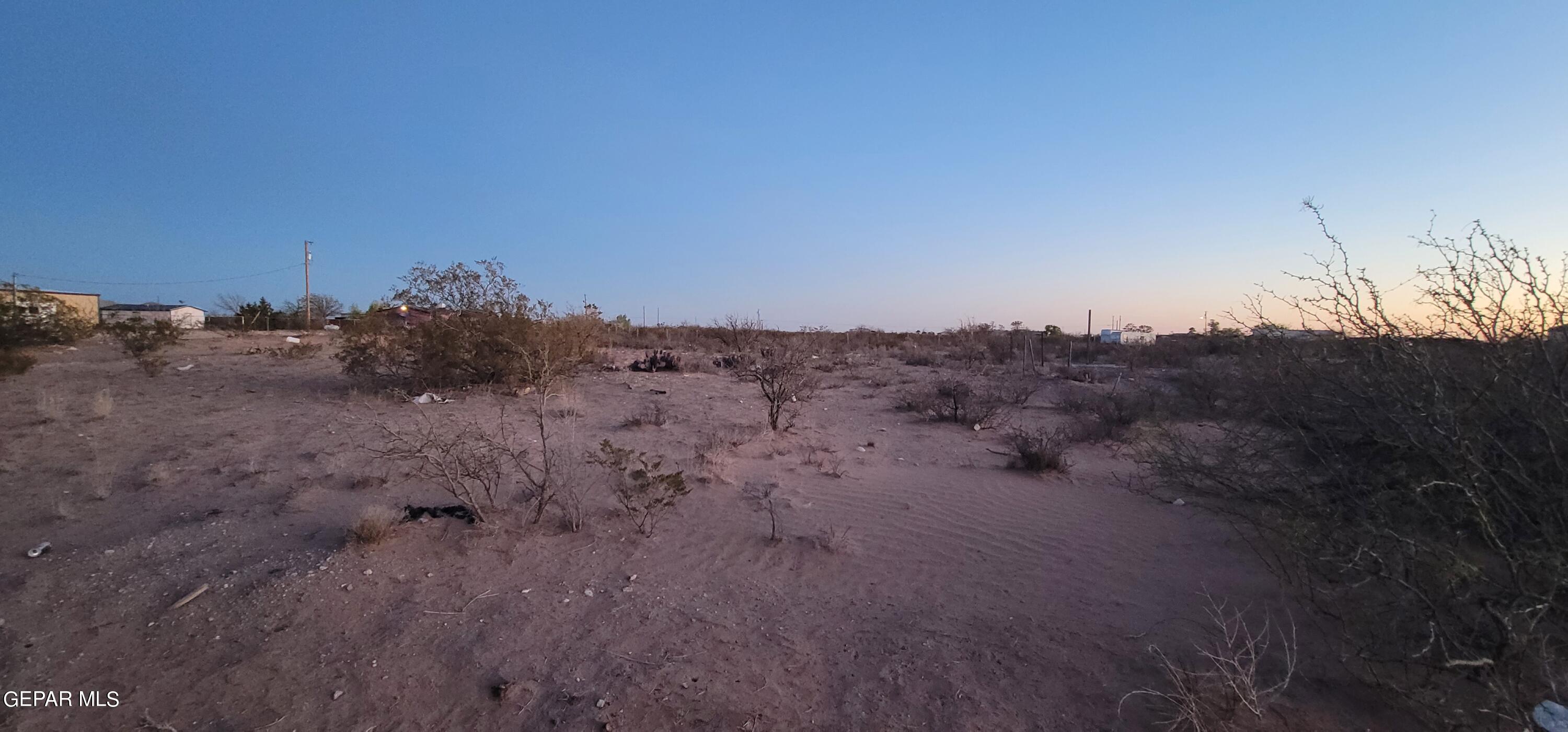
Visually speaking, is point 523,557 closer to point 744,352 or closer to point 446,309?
point 744,352

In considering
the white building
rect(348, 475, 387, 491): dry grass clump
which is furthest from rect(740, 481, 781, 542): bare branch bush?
the white building

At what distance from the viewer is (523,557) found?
4773mm

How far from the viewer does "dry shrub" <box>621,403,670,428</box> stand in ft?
32.3

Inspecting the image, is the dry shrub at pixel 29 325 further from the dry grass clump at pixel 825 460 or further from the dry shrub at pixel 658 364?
the dry grass clump at pixel 825 460

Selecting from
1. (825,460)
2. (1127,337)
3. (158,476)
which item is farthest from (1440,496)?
(1127,337)

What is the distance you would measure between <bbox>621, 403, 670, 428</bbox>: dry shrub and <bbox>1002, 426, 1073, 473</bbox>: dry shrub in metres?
4.98

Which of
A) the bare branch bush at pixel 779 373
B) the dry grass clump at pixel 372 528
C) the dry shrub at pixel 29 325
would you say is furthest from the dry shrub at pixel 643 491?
the dry shrub at pixel 29 325

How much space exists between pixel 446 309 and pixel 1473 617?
1328cm

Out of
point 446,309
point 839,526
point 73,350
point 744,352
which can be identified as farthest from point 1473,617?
point 73,350

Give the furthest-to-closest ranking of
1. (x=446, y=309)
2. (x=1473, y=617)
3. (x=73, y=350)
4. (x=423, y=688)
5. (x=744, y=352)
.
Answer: (x=73, y=350), (x=446, y=309), (x=744, y=352), (x=423, y=688), (x=1473, y=617)

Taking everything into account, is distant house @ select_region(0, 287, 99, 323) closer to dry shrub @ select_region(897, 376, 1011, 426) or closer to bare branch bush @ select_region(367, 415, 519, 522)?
bare branch bush @ select_region(367, 415, 519, 522)

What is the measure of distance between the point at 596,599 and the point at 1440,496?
443 centimetres

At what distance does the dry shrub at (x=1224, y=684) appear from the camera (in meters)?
2.79

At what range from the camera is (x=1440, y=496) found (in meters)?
3.04
